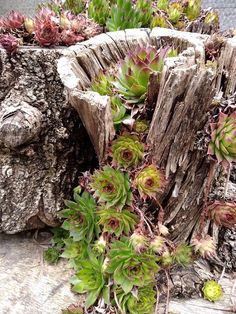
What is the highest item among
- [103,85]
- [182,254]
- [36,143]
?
[103,85]

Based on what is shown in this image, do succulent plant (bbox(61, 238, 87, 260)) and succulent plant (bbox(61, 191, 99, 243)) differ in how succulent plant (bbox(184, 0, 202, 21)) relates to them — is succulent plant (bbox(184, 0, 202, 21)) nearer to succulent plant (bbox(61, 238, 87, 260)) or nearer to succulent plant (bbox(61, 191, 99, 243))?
succulent plant (bbox(61, 191, 99, 243))

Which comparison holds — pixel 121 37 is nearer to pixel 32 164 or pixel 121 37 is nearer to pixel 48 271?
pixel 32 164

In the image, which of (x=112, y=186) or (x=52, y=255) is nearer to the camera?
(x=112, y=186)

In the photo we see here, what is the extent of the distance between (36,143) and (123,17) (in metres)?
0.67

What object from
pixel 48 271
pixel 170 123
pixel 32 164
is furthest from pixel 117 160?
pixel 48 271

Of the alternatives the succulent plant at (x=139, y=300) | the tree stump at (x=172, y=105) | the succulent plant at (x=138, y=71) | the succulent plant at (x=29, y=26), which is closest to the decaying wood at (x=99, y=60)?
the tree stump at (x=172, y=105)

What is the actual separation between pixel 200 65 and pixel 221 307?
75 centimetres

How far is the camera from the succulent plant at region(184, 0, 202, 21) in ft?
6.39

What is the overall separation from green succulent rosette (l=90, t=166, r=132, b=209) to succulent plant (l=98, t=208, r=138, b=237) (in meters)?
0.03

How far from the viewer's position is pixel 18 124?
4.09 feet

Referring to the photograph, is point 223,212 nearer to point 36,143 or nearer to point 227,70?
point 227,70

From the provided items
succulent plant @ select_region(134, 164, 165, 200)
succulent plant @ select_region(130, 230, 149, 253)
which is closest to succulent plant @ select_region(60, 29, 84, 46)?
succulent plant @ select_region(134, 164, 165, 200)

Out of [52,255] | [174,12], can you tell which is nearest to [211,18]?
[174,12]

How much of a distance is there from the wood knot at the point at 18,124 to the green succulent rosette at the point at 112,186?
Answer: 28 centimetres
